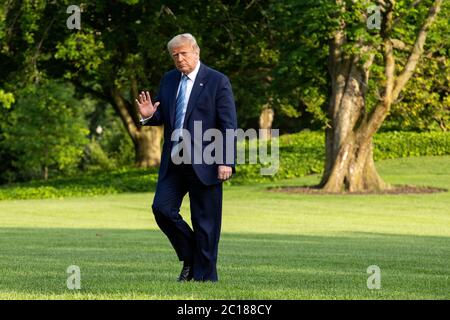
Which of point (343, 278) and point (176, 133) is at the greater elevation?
point (176, 133)

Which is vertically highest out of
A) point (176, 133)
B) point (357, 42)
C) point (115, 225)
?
point (357, 42)

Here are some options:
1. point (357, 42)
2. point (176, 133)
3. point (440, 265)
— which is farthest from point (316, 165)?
point (176, 133)

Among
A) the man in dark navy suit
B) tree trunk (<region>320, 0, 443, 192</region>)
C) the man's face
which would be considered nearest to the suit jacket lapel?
the man in dark navy suit

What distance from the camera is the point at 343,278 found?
1127cm

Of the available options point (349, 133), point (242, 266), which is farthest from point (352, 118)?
point (242, 266)

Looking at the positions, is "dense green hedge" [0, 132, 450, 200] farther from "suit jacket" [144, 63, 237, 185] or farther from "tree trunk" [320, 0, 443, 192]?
"suit jacket" [144, 63, 237, 185]

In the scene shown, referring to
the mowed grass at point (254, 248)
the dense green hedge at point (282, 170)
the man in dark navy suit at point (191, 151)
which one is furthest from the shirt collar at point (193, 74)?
the dense green hedge at point (282, 170)

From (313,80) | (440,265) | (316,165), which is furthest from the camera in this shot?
(316,165)

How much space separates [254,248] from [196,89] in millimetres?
7718

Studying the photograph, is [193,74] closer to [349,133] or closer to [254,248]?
[254,248]

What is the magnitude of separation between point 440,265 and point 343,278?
2.78 meters

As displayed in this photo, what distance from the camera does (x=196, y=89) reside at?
10281 millimetres

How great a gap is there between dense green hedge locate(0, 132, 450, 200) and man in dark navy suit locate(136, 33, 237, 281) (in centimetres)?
3162
